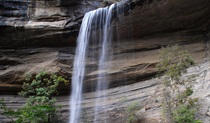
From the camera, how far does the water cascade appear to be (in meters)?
12.4

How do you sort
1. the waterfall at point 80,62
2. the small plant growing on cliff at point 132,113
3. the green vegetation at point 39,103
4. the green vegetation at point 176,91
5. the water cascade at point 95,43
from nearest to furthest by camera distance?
the green vegetation at point 176,91 < the small plant growing on cliff at point 132,113 < the green vegetation at point 39,103 < the waterfall at point 80,62 < the water cascade at point 95,43

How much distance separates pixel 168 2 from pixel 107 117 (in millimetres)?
5331

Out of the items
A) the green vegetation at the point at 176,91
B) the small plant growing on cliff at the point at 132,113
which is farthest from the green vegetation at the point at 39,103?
the green vegetation at the point at 176,91

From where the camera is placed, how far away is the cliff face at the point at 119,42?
11.5 metres

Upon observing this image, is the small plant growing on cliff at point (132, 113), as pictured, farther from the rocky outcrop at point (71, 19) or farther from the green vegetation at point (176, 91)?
the rocky outcrop at point (71, 19)

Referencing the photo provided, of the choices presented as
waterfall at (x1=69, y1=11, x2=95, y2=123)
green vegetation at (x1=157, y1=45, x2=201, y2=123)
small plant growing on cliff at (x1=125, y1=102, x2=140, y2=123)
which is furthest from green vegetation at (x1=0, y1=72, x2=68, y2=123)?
green vegetation at (x1=157, y1=45, x2=201, y2=123)

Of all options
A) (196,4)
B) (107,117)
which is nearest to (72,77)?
(107,117)

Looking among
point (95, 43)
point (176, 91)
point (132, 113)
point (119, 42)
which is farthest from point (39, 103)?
point (176, 91)

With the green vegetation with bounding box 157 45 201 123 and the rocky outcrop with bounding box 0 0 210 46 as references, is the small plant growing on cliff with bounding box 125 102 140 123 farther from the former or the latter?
the rocky outcrop with bounding box 0 0 210 46

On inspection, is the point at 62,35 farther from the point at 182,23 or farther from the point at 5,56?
the point at 182,23

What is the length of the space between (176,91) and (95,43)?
490 centimetres

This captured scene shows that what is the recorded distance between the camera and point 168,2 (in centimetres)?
1137

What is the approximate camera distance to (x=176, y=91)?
9.59m

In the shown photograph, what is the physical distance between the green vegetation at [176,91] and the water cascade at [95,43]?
3.51 meters
